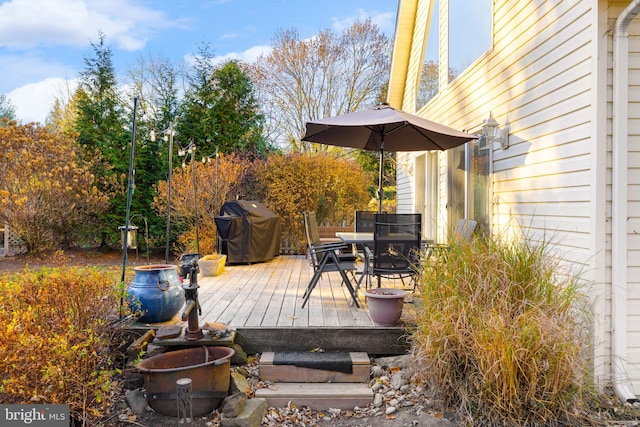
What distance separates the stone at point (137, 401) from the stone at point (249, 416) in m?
0.57

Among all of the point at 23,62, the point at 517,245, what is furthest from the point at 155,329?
the point at 23,62

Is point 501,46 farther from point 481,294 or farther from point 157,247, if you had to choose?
point 157,247

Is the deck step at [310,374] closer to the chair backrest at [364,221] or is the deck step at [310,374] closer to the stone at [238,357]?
the stone at [238,357]

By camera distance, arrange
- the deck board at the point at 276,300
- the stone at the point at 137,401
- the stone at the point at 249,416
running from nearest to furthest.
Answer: the stone at the point at 249,416
the stone at the point at 137,401
the deck board at the point at 276,300

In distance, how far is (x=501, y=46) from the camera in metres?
4.77

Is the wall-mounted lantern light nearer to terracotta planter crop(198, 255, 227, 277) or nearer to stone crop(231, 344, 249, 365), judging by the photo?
stone crop(231, 344, 249, 365)

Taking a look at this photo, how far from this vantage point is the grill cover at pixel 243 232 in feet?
24.4

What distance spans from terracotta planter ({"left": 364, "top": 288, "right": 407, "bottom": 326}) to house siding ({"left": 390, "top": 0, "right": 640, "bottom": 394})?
4.37 ft

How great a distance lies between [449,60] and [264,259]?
4.46 meters

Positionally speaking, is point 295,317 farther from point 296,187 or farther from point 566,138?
point 296,187

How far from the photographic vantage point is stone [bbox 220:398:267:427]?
2.77 meters

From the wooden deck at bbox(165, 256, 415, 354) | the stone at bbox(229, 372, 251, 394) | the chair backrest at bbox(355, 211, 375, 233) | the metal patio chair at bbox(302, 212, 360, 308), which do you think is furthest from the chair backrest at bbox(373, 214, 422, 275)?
the chair backrest at bbox(355, 211, 375, 233)

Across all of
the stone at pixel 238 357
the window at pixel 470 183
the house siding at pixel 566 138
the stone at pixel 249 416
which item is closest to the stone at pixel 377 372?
the stone at pixel 249 416


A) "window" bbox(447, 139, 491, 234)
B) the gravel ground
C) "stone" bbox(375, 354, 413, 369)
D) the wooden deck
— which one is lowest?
the gravel ground
